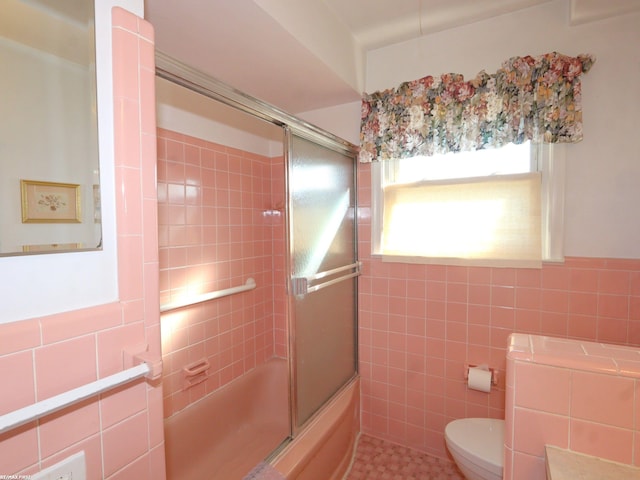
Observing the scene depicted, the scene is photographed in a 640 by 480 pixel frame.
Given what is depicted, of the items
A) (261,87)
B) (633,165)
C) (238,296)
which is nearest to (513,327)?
(633,165)

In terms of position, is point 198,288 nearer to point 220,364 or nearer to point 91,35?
point 220,364

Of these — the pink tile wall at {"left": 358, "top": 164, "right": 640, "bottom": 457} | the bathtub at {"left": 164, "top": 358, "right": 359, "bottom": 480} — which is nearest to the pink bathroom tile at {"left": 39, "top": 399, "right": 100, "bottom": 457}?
the bathtub at {"left": 164, "top": 358, "right": 359, "bottom": 480}

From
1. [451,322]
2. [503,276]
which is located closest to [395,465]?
[451,322]

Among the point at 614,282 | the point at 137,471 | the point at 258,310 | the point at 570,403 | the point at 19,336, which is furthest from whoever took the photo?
the point at 258,310

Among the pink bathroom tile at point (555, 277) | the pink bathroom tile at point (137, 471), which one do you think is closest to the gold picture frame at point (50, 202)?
the pink bathroom tile at point (137, 471)

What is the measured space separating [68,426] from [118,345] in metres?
0.19

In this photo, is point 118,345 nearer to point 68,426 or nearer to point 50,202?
point 68,426

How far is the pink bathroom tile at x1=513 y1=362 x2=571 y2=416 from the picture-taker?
29.4 inches

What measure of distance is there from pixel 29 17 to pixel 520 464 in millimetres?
1735

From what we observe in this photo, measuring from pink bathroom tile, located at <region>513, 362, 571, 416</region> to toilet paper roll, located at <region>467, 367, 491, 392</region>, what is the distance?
3.80ft

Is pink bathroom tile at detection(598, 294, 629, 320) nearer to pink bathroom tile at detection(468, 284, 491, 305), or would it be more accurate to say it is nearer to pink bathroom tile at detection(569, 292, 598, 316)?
pink bathroom tile at detection(569, 292, 598, 316)

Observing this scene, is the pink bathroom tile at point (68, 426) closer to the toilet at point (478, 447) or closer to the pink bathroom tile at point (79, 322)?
the pink bathroom tile at point (79, 322)

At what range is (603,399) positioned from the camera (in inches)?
28.2

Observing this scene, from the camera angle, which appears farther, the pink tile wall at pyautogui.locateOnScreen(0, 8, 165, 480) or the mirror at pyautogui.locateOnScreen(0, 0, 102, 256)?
the mirror at pyautogui.locateOnScreen(0, 0, 102, 256)
